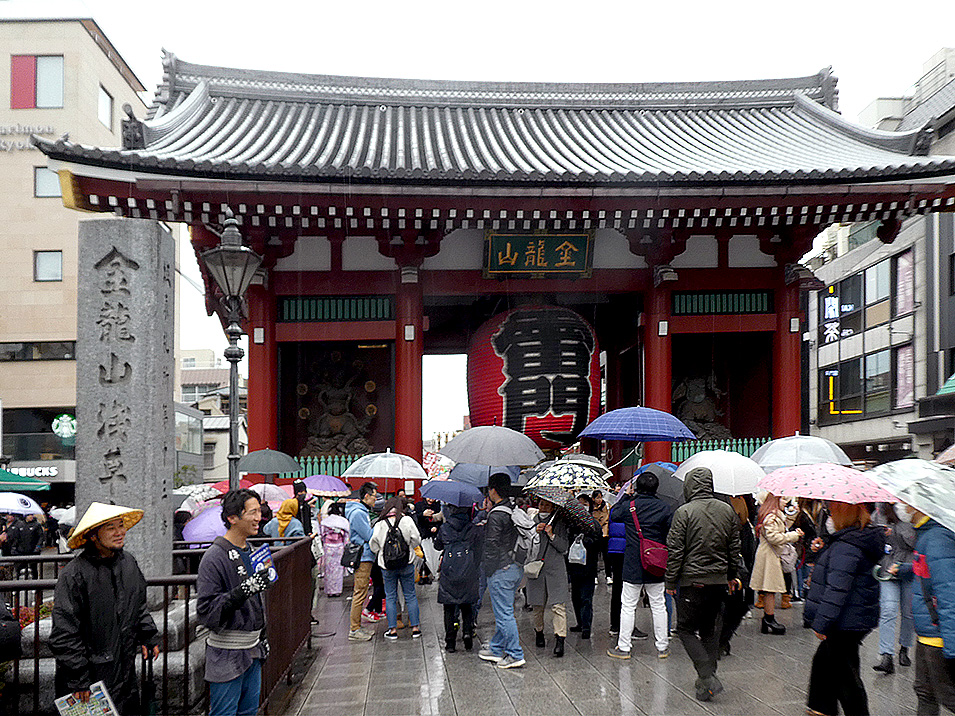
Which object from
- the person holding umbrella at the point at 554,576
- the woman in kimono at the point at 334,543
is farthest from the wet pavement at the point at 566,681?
the woman in kimono at the point at 334,543

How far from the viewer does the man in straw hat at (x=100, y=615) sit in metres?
4.31

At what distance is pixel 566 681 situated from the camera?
275 inches

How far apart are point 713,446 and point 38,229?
28995mm

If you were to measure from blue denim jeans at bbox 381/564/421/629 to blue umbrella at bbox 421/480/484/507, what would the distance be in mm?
848

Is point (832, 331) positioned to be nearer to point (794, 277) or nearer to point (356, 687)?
point (794, 277)

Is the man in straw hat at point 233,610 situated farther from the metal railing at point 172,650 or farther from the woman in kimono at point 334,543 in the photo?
the woman in kimono at point 334,543

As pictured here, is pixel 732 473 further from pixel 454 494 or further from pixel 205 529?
pixel 205 529

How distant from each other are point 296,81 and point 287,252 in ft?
20.3

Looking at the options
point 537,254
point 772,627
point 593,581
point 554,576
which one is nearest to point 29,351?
point 537,254

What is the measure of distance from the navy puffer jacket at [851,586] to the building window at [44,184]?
112ft

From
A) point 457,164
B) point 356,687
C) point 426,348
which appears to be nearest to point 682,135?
point 457,164

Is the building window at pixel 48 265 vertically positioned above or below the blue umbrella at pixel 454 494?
above

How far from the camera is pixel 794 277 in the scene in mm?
14258

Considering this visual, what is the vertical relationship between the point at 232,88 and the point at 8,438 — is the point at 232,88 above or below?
above
